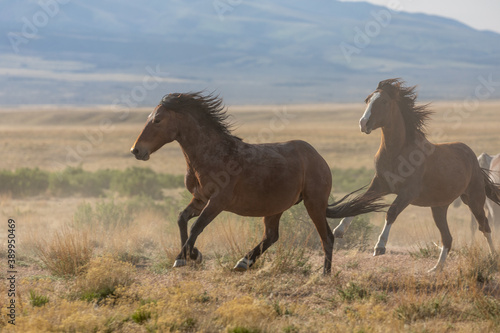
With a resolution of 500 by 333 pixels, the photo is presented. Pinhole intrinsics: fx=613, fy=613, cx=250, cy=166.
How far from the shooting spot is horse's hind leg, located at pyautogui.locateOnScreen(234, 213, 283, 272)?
302 inches

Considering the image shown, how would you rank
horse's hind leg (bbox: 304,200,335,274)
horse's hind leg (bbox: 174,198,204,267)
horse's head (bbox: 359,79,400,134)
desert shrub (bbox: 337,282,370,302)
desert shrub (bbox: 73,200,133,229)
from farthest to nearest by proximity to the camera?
desert shrub (bbox: 73,200,133,229) < horse's head (bbox: 359,79,400,134) < horse's hind leg (bbox: 304,200,335,274) < horse's hind leg (bbox: 174,198,204,267) < desert shrub (bbox: 337,282,370,302)

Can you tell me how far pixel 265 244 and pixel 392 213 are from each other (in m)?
1.73

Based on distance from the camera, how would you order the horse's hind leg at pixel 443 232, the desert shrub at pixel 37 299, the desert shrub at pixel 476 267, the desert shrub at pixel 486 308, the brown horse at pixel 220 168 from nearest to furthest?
the desert shrub at pixel 486 308
the desert shrub at pixel 37 299
the brown horse at pixel 220 168
the desert shrub at pixel 476 267
the horse's hind leg at pixel 443 232

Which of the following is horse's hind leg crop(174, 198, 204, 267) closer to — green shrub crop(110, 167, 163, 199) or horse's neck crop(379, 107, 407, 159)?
horse's neck crop(379, 107, 407, 159)

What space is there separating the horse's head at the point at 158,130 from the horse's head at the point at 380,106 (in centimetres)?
248

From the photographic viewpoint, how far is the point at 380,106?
326 inches

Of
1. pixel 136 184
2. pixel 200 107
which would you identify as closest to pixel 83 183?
pixel 136 184

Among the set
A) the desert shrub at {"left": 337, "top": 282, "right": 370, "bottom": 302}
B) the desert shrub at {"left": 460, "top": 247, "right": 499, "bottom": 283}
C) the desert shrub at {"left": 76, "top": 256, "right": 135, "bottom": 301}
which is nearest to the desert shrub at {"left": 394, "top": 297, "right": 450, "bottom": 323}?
the desert shrub at {"left": 337, "top": 282, "right": 370, "bottom": 302}

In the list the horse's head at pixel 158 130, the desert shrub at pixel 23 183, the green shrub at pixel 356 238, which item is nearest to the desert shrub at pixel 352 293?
the horse's head at pixel 158 130

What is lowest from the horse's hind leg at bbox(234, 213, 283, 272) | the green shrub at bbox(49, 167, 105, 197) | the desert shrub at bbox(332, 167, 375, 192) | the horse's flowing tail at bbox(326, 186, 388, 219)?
the desert shrub at bbox(332, 167, 375, 192)

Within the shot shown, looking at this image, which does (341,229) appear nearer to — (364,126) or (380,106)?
(364,126)

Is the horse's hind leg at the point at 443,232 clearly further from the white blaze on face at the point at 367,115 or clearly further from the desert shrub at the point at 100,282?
the desert shrub at the point at 100,282

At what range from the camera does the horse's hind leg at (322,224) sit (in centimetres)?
781

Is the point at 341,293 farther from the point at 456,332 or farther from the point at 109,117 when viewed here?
the point at 109,117
